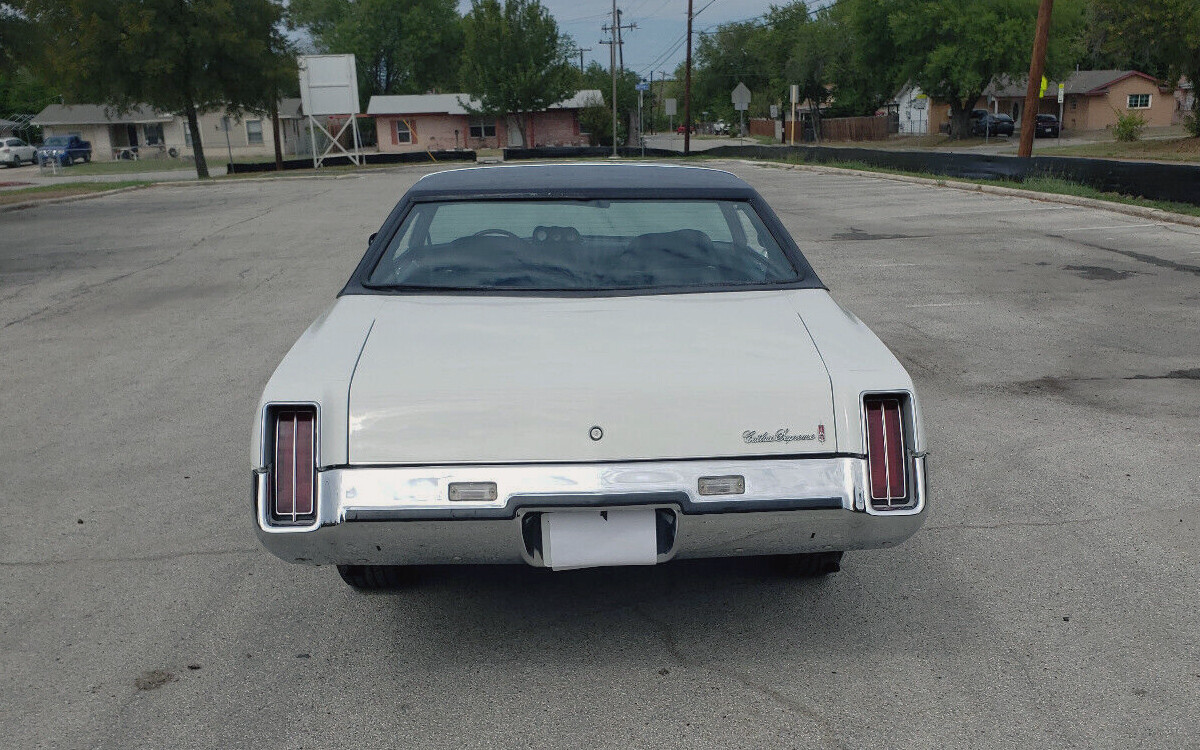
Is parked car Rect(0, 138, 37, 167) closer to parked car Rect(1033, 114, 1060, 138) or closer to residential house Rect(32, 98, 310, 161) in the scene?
residential house Rect(32, 98, 310, 161)

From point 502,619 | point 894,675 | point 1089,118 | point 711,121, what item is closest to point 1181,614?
point 894,675

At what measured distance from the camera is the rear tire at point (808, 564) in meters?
3.82

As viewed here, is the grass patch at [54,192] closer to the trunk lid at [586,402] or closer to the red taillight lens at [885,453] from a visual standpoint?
the trunk lid at [586,402]

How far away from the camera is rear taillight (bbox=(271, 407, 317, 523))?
3059 millimetres

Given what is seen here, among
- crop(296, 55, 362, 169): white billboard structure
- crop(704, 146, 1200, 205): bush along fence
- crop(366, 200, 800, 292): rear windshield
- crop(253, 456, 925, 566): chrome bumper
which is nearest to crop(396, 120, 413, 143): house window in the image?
crop(296, 55, 362, 169): white billboard structure

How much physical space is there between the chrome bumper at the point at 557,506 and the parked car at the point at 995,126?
6411 cm

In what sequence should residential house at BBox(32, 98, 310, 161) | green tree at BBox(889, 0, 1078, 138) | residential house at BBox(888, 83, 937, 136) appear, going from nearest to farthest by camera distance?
green tree at BBox(889, 0, 1078, 138)
residential house at BBox(32, 98, 310, 161)
residential house at BBox(888, 83, 937, 136)

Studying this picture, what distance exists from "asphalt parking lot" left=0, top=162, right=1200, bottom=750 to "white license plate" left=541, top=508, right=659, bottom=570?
460 mm

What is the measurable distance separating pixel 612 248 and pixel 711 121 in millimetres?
130775

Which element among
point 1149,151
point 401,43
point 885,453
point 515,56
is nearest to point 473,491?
point 885,453

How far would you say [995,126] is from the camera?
6272 centimetres

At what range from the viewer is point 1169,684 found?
10.6ft

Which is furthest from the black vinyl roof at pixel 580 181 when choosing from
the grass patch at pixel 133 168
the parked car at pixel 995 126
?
the parked car at pixel 995 126

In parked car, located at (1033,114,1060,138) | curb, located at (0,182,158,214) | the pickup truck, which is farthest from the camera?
the pickup truck
